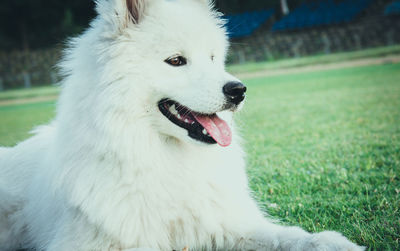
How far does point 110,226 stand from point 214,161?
2.74 ft

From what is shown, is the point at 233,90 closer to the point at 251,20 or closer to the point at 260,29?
the point at 260,29

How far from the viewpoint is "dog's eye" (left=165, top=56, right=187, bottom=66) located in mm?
2656

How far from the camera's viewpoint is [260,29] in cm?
4378

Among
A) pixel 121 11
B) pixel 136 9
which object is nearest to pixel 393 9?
pixel 136 9

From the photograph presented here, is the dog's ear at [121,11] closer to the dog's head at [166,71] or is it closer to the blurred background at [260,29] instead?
the dog's head at [166,71]

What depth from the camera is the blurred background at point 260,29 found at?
3272cm

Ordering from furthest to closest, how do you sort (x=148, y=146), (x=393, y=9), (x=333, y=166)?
(x=393, y=9) → (x=333, y=166) → (x=148, y=146)

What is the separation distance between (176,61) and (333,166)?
2.76 meters

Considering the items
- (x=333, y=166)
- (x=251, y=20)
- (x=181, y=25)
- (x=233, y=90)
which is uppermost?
(x=181, y=25)

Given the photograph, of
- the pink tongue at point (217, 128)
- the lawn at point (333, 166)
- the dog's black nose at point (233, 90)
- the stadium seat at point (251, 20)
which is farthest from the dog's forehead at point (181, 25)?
the stadium seat at point (251, 20)

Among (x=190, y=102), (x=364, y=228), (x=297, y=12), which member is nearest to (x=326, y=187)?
(x=364, y=228)

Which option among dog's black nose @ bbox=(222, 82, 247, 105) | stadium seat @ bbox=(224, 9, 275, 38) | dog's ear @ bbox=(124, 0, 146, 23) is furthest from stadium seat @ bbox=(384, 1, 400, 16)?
dog's ear @ bbox=(124, 0, 146, 23)

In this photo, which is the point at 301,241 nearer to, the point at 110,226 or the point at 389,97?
the point at 110,226

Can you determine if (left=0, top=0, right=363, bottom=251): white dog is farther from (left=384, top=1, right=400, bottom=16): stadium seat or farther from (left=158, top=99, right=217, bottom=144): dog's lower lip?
(left=384, top=1, right=400, bottom=16): stadium seat
